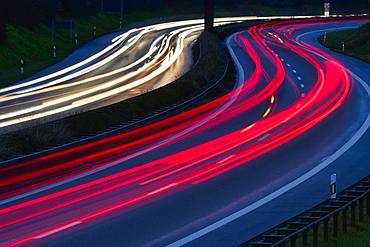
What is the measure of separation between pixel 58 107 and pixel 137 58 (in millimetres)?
31689

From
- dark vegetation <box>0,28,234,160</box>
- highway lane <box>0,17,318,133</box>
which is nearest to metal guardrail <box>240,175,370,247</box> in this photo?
dark vegetation <box>0,28,234,160</box>

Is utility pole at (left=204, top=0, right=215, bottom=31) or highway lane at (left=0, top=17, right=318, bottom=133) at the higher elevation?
utility pole at (left=204, top=0, right=215, bottom=31)

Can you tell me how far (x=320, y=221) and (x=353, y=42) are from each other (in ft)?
243

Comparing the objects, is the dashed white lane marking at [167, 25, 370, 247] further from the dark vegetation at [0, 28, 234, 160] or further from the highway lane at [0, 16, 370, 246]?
the dark vegetation at [0, 28, 234, 160]

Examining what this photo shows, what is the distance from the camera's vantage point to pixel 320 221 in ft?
61.2

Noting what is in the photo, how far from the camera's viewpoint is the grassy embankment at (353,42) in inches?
3261

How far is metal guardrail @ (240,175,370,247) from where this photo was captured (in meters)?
17.2

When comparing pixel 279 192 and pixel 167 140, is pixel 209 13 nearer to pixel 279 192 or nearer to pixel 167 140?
pixel 167 140

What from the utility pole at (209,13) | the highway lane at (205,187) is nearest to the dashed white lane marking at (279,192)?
the highway lane at (205,187)

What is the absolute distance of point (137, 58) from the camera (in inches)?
3063

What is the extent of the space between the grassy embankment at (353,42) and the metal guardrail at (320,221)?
2075 inches

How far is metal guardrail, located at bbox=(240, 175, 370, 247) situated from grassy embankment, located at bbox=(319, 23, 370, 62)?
52715 millimetres

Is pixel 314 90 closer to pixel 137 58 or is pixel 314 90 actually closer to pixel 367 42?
pixel 137 58

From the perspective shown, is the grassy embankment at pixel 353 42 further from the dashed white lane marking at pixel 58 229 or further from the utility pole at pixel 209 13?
the dashed white lane marking at pixel 58 229
